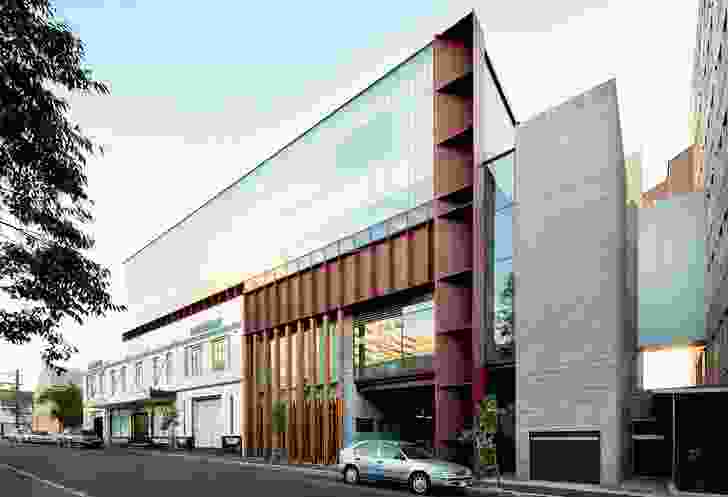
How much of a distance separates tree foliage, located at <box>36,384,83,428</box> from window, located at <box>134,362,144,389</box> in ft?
111

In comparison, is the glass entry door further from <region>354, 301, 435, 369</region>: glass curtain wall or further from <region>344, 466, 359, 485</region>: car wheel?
<region>344, 466, 359, 485</region>: car wheel

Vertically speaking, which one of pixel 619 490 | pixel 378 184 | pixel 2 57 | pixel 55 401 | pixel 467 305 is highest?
pixel 378 184

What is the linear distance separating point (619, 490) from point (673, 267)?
1989cm

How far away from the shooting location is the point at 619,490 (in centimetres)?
2353

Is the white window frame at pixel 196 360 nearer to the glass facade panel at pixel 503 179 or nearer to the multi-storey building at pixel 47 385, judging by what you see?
the glass facade panel at pixel 503 179

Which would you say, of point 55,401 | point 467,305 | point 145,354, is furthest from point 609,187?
point 55,401

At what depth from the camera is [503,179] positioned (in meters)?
30.2

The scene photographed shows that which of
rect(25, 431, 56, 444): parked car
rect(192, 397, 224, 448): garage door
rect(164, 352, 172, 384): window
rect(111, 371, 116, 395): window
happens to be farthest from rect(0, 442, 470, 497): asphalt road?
rect(111, 371, 116, 395): window

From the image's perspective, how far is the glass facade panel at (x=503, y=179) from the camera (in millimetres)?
29766

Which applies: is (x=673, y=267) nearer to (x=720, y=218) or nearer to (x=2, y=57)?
(x=720, y=218)

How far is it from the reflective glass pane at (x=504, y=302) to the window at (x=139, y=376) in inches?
1862

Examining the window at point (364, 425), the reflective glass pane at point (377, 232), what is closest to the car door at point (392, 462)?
the window at point (364, 425)

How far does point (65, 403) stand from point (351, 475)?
83.9 meters

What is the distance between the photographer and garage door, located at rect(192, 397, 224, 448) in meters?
52.1
